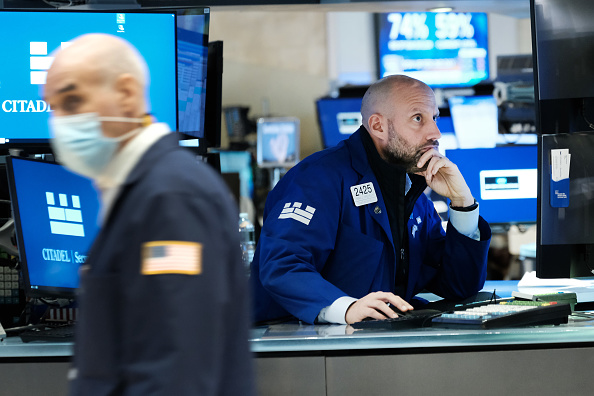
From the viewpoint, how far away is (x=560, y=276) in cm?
263

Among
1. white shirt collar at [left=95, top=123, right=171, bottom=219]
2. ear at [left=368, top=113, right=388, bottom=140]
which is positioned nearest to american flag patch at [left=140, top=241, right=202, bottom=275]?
white shirt collar at [left=95, top=123, right=171, bottom=219]

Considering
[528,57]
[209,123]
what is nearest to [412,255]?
[209,123]

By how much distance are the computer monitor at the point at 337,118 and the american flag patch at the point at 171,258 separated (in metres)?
6.04

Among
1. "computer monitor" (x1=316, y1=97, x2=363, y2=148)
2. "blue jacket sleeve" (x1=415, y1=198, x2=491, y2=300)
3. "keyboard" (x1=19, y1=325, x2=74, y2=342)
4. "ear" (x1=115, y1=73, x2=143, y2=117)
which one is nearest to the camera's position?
"ear" (x1=115, y1=73, x2=143, y2=117)

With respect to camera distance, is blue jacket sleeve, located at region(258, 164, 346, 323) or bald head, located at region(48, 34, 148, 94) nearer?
bald head, located at region(48, 34, 148, 94)

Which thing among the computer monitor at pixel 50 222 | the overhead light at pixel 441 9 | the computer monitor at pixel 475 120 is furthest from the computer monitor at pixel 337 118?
the computer monitor at pixel 50 222

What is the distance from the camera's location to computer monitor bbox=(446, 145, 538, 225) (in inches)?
187

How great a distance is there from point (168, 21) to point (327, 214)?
0.82 metres

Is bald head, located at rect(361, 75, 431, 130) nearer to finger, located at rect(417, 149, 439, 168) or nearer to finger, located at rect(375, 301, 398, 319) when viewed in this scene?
finger, located at rect(417, 149, 439, 168)

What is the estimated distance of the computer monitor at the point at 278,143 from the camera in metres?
9.98

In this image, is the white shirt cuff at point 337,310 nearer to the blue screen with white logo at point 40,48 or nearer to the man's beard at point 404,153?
the man's beard at point 404,153

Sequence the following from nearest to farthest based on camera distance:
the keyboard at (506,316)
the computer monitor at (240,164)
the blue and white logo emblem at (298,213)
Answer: the keyboard at (506,316) < the blue and white logo emblem at (298,213) < the computer monitor at (240,164)

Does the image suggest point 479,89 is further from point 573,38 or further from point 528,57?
point 573,38

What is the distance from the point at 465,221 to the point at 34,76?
4.78 feet
